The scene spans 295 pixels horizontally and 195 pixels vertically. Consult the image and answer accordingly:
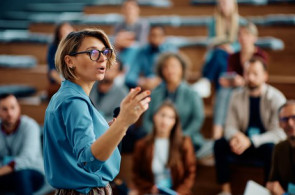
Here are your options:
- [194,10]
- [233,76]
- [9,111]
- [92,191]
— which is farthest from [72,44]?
[194,10]

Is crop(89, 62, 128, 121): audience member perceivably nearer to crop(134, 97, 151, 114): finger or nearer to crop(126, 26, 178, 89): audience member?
crop(126, 26, 178, 89): audience member

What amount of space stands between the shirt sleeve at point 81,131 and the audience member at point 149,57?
88.5 inches

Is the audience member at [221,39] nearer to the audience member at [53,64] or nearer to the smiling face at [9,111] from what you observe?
the audience member at [53,64]

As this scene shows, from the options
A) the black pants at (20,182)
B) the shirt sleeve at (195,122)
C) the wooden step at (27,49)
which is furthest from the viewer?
the wooden step at (27,49)

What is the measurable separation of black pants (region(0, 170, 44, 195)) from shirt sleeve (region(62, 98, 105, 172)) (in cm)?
142

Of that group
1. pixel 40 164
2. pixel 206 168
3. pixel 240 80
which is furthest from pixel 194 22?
pixel 40 164

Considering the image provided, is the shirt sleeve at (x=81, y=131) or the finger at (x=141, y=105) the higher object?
the finger at (x=141, y=105)

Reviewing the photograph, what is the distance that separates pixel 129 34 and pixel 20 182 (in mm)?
1676

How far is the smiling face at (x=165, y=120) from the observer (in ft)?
7.98

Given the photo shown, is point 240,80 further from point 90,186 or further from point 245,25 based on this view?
point 90,186

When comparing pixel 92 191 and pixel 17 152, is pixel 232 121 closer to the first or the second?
pixel 17 152

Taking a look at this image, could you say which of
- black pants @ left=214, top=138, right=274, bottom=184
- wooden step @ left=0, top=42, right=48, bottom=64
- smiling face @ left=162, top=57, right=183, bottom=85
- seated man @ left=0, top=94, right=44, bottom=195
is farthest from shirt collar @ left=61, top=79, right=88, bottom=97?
wooden step @ left=0, top=42, right=48, bottom=64

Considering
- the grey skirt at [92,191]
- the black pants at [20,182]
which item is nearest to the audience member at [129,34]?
the black pants at [20,182]

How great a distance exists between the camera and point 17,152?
97.3 inches
